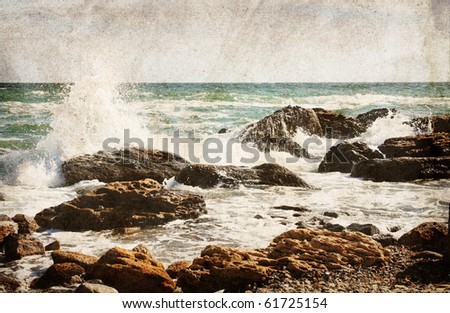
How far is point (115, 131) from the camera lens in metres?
4.44

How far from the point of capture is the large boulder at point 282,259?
11.5 ft

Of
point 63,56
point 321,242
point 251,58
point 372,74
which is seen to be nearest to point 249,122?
point 251,58

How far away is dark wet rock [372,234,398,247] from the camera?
3828mm

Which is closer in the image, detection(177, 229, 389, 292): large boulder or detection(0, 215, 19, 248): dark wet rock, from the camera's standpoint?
detection(177, 229, 389, 292): large boulder

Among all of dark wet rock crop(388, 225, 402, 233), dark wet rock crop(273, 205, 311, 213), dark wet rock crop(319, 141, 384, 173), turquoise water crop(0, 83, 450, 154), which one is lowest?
dark wet rock crop(388, 225, 402, 233)

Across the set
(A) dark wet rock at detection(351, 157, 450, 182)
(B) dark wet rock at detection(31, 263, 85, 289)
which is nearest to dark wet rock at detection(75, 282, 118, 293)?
(B) dark wet rock at detection(31, 263, 85, 289)

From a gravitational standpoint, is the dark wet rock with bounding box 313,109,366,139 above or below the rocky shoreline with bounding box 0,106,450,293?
above

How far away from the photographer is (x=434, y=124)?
177 inches

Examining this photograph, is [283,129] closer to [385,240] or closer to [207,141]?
[207,141]

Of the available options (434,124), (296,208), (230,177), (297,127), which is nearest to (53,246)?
(230,177)

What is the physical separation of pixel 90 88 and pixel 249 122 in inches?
67.3

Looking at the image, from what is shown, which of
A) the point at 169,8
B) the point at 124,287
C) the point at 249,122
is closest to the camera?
the point at 124,287

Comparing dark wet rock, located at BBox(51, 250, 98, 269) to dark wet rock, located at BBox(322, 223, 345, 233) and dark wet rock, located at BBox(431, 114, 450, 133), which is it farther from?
dark wet rock, located at BBox(431, 114, 450, 133)

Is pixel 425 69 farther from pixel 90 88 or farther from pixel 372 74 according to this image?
pixel 90 88
